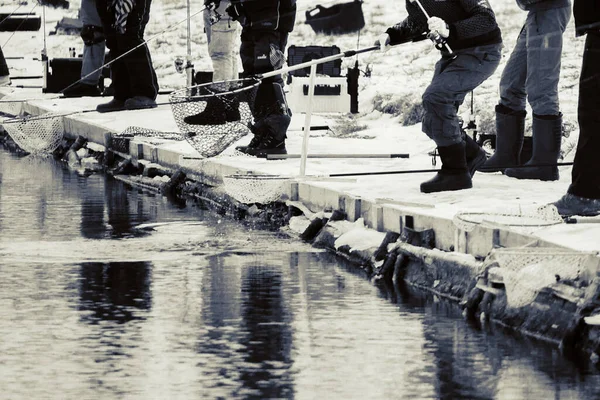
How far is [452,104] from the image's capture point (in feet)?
41.0

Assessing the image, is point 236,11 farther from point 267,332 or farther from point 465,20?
point 267,332

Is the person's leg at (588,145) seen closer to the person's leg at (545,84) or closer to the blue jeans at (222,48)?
the person's leg at (545,84)

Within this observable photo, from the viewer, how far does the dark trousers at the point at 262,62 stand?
630 inches

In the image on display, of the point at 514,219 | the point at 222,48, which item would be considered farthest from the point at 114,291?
the point at 222,48

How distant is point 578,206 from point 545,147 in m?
2.56

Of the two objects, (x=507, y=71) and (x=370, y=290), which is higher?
(x=507, y=71)

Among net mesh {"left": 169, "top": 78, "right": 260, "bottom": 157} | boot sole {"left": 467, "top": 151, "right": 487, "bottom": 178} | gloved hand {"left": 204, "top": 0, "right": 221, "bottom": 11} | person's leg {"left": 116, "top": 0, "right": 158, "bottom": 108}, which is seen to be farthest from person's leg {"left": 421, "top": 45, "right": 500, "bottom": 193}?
person's leg {"left": 116, "top": 0, "right": 158, "bottom": 108}

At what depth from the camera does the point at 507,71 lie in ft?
45.0

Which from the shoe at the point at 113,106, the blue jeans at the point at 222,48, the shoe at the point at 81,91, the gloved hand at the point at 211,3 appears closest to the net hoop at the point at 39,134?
the shoe at the point at 113,106

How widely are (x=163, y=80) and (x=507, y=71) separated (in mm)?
19181

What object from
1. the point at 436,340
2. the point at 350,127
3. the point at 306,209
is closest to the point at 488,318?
the point at 436,340

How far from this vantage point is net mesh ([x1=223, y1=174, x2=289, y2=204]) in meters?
13.9

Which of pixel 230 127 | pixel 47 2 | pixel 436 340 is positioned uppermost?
pixel 47 2

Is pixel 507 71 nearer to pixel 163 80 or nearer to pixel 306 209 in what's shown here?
pixel 306 209
